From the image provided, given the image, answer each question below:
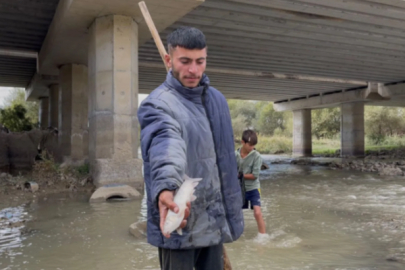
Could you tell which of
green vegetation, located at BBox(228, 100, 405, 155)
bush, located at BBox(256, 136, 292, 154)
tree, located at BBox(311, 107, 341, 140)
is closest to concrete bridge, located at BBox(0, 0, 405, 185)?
green vegetation, located at BBox(228, 100, 405, 155)

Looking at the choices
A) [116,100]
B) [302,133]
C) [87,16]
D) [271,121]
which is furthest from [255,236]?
[271,121]

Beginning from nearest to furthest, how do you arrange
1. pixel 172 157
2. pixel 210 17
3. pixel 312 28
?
pixel 172 157 < pixel 210 17 < pixel 312 28

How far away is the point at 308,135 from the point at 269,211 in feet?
92.2

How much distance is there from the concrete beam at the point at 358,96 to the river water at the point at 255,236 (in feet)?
59.7

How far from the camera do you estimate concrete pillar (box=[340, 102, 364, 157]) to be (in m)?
29.2

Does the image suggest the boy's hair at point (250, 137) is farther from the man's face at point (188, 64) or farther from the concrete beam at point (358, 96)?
the concrete beam at point (358, 96)

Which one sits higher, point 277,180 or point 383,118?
point 383,118

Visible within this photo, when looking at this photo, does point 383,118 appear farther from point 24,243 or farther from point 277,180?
point 24,243

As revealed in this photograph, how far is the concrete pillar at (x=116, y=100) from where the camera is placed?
400 inches

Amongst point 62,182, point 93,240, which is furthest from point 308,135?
point 93,240

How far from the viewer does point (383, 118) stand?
52156 mm

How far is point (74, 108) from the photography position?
1631 cm

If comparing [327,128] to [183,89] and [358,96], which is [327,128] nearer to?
[358,96]

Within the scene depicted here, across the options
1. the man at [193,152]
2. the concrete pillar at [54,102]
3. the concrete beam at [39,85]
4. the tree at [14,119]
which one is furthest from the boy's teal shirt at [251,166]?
the tree at [14,119]
